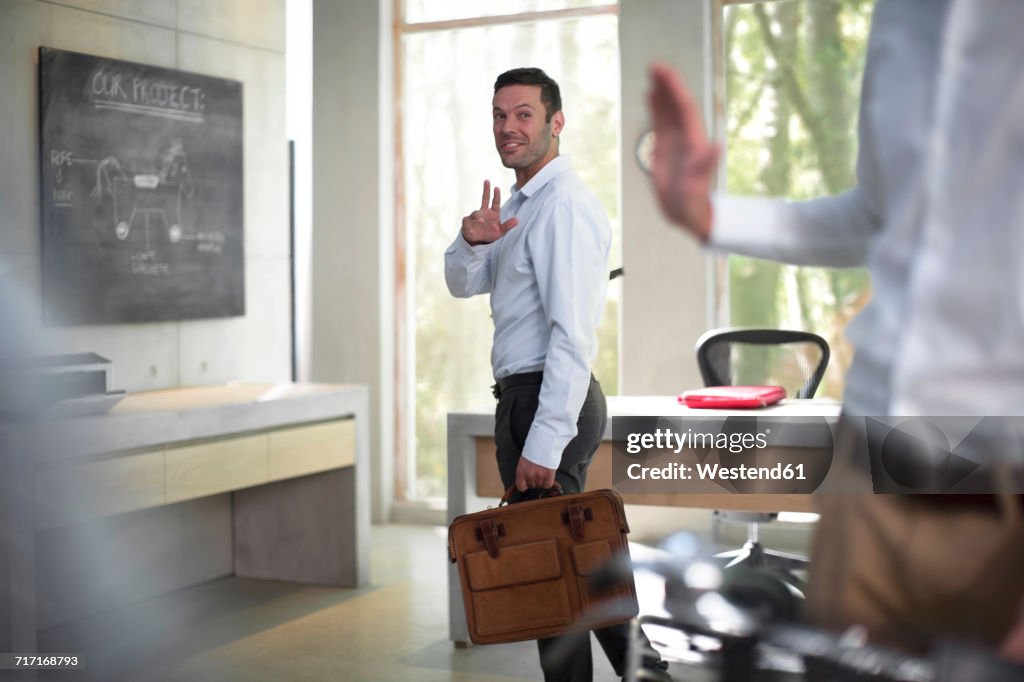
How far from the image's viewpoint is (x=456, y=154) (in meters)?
5.90

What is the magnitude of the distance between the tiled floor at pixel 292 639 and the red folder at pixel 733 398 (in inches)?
33.1

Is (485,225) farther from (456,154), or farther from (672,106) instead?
(456,154)

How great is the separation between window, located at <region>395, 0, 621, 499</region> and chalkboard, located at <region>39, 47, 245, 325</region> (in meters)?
1.52

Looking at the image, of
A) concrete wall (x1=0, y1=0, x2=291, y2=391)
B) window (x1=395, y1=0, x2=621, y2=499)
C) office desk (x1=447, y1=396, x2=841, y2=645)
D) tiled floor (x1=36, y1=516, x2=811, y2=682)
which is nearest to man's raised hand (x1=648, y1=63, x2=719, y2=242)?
office desk (x1=447, y1=396, x2=841, y2=645)

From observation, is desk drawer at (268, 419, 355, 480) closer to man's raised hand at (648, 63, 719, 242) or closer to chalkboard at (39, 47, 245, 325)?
chalkboard at (39, 47, 245, 325)

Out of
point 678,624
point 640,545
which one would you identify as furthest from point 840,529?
point 640,545

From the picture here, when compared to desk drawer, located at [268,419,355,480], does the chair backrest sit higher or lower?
higher

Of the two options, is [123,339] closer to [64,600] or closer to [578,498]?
[64,600]

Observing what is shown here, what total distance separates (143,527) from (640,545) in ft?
7.16

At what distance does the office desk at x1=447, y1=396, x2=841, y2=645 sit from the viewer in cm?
339

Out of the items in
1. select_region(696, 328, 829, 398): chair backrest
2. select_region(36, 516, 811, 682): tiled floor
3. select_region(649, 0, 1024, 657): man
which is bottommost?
select_region(36, 516, 811, 682): tiled floor

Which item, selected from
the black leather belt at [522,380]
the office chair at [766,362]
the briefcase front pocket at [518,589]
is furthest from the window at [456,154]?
the briefcase front pocket at [518,589]

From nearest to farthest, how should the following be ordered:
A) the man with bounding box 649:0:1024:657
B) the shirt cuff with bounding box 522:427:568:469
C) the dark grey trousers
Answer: the man with bounding box 649:0:1024:657 → the shirt cuff with bounding box 522:427:568:469 → the dark grey trousers

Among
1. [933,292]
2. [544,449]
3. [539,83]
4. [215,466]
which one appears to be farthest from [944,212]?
[215,466]
